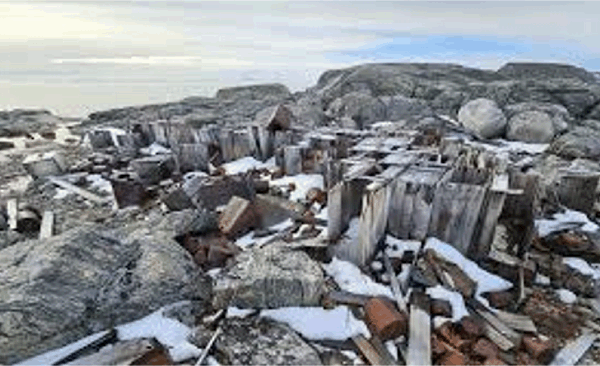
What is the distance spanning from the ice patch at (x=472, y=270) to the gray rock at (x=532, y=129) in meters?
9.64

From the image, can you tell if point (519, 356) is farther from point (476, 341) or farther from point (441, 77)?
point (441, 77)

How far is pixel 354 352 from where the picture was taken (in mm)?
6125

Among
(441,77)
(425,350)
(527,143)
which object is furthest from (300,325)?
(441,77)

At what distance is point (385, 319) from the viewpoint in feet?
20.7

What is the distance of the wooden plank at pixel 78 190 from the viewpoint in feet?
39.8

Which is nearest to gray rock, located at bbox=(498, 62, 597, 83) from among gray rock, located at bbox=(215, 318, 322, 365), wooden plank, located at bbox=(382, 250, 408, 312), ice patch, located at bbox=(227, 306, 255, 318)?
wooden plank, located at bbox=(382, 250, 408, 312)

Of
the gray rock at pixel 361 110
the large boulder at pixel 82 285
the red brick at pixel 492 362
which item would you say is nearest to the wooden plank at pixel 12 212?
the large boulder at pixel 82 285

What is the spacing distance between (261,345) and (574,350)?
3.27 m

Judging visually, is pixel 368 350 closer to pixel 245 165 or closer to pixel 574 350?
pixel 574 350

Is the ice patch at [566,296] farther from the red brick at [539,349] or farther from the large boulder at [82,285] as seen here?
the large boulder at [82,285]

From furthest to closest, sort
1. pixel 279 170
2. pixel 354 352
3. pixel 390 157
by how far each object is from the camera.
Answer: pixel 279 170 < pixel 390 157 < pixel 354 352

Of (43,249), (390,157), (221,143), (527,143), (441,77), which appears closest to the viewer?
(43,249)

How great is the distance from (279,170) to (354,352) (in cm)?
621

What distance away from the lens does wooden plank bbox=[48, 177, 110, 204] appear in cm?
1213
